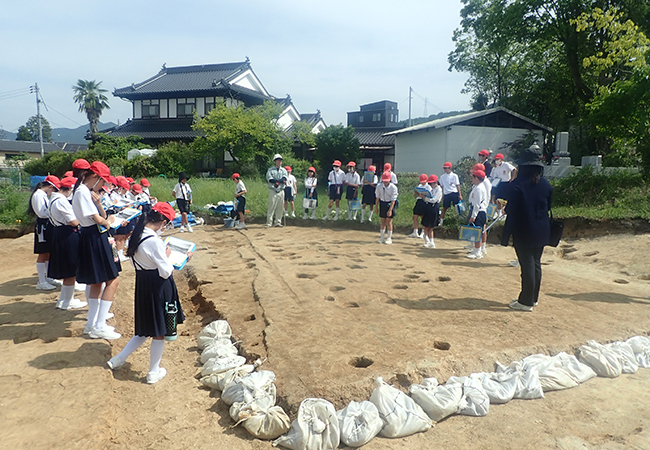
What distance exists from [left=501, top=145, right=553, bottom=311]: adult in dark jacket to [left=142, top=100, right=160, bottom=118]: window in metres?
27.3

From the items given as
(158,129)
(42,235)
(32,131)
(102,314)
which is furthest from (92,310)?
(32,131)

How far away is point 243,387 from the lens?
11.3 ft

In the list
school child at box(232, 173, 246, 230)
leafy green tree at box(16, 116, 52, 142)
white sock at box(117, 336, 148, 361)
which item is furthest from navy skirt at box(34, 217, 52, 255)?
leafy green tree at box(16, 116, 52, 142)

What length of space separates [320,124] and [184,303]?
30.8m

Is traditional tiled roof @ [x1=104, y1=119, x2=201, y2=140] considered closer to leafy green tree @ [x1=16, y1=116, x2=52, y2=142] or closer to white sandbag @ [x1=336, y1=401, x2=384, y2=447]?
white sandbag @ [x1=336, y1=401, x2=384, y2=447]

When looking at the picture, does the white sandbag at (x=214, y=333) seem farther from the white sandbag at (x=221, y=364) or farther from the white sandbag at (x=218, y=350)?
the white sandbag at (x=221, y=364)

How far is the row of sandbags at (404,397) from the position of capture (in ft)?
9.74

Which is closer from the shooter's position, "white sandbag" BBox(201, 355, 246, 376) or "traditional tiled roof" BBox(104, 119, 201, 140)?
"white sandbag" BBox(201, 355, 246, 376)

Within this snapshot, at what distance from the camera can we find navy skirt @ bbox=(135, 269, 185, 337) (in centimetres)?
375

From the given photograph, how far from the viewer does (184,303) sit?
659 cm

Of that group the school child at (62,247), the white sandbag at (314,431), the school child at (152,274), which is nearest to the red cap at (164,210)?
the school child at (152,274)

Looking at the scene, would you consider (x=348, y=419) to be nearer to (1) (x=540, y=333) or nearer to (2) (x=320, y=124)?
(1) (x=540, y=333)

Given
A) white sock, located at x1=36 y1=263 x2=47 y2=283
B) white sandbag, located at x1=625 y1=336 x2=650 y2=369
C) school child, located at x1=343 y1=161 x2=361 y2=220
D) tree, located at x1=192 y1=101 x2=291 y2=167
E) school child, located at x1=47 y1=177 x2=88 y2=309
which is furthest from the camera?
tree, located at x1=192 y1=101 x2=291 y2=167

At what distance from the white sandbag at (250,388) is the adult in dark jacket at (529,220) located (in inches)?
130
